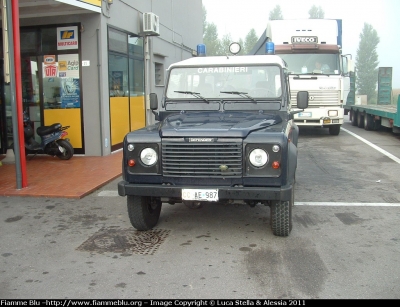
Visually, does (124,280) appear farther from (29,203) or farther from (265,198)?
(29,203)

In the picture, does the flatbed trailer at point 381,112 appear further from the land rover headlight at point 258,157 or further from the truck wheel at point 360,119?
the land rover headlight at point 258,157

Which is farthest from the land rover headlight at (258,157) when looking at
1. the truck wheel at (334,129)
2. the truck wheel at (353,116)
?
the truck wheel at (353,116)

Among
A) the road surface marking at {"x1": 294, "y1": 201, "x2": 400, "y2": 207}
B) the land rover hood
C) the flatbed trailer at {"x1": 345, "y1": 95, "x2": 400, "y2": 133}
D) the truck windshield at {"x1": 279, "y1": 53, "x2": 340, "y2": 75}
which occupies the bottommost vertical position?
the road surface marking at {"x1": 294, "y1": 201, "x2": 400, "y2": 207}

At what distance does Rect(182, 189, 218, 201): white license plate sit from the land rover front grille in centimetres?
18

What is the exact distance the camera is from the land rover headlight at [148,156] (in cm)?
499

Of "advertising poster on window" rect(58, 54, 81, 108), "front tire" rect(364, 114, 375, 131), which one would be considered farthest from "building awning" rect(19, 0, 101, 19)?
"front tire" rect(364, 114, 375, 131)

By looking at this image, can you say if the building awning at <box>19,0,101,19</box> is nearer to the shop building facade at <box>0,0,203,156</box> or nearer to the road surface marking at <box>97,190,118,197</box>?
the shop building facade at <box>0,0,203,156</box>

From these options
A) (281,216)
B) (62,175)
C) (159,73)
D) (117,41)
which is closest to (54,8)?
(117,41)

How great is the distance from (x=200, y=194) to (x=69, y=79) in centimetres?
713

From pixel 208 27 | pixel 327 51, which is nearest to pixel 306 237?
pixel 327 51

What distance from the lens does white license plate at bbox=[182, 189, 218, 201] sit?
4828mm

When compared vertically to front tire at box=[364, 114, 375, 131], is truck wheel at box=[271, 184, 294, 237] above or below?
below

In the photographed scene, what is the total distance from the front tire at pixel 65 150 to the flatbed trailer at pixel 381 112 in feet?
30.7

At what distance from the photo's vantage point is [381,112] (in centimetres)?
1535
